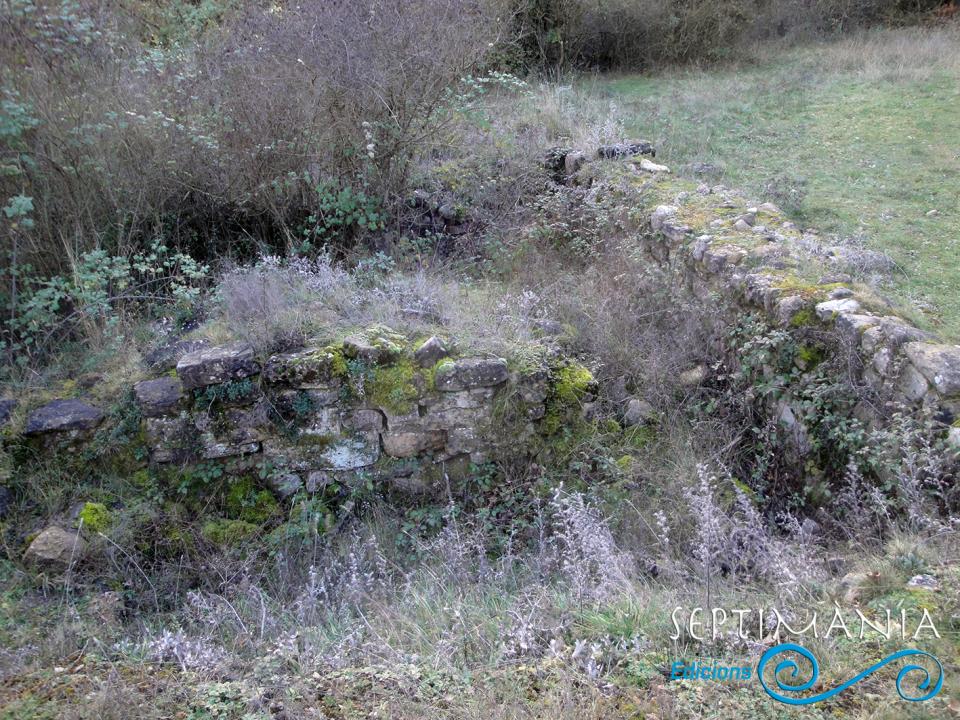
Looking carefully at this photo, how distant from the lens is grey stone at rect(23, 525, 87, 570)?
3.70 metres

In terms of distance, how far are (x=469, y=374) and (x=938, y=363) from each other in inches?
96.8

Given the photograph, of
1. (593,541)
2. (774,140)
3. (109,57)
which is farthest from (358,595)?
(774,140)

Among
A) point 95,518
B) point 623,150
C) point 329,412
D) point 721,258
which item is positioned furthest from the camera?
Answer: point 623,150

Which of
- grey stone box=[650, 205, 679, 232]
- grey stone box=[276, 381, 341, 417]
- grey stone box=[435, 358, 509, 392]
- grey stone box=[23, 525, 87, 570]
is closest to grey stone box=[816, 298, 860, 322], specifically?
grey stone box=[435, 358, 509, 392]

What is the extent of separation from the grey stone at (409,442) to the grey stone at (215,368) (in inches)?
35.4

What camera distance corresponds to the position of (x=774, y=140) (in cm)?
894

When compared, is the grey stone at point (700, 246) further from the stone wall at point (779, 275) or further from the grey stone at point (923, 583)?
the grey stone at point (923, 583)

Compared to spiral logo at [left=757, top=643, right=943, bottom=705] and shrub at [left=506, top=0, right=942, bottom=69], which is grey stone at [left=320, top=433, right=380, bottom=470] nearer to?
spiral logo at [left=757, top=643, right=943, bottom=705]

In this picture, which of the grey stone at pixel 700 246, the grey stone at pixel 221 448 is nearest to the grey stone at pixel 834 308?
the grey stone at pixel 700 246

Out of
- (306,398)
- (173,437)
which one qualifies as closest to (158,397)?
(173,437)

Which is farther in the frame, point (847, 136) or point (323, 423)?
point (847, 136)

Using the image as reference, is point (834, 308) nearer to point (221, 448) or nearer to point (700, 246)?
point (700, 246)

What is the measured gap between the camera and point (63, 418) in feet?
13.8

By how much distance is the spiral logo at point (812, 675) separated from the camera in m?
2.20
